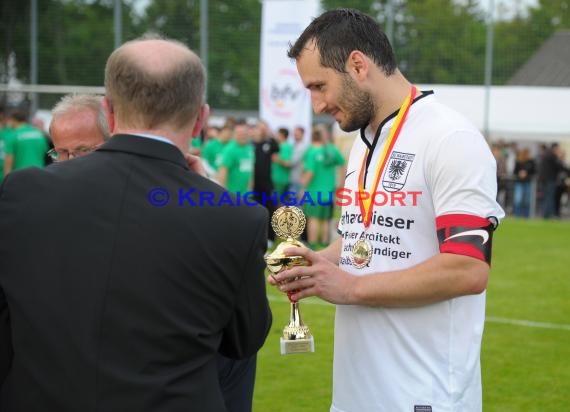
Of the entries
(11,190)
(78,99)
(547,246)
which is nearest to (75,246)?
(11,190)

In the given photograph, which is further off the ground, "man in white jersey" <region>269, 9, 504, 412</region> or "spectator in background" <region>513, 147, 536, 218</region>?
"man in white jersey" <region>269, 9, 504, 412</region>

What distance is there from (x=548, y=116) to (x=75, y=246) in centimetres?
2099

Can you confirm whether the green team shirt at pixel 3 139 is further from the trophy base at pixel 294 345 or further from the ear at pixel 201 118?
the ear at pixel 201 118

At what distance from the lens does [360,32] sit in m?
2.77

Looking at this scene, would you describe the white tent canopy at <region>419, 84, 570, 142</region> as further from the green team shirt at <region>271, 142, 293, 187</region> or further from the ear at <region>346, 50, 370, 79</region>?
the ear at <region>346, 50, 370, 79</region>

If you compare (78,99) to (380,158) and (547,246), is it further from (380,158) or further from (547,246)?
(547,246)

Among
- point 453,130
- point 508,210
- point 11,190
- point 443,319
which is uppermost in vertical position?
point 453,130

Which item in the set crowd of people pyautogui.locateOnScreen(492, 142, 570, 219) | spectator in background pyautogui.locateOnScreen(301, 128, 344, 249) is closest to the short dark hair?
spectator in background pyautogui.locateOnScreen(301, 128, 344, 249)

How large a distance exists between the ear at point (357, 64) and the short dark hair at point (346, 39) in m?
0.01

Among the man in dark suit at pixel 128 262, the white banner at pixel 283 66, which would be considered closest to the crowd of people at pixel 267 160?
the white banner at pixel 283 66

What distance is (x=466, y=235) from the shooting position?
2438mm

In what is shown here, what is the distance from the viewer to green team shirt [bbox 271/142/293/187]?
15357mm

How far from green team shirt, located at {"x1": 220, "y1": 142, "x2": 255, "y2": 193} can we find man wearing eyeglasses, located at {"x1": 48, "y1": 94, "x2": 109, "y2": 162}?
9991 mm

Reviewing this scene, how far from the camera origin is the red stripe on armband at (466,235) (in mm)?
2438
